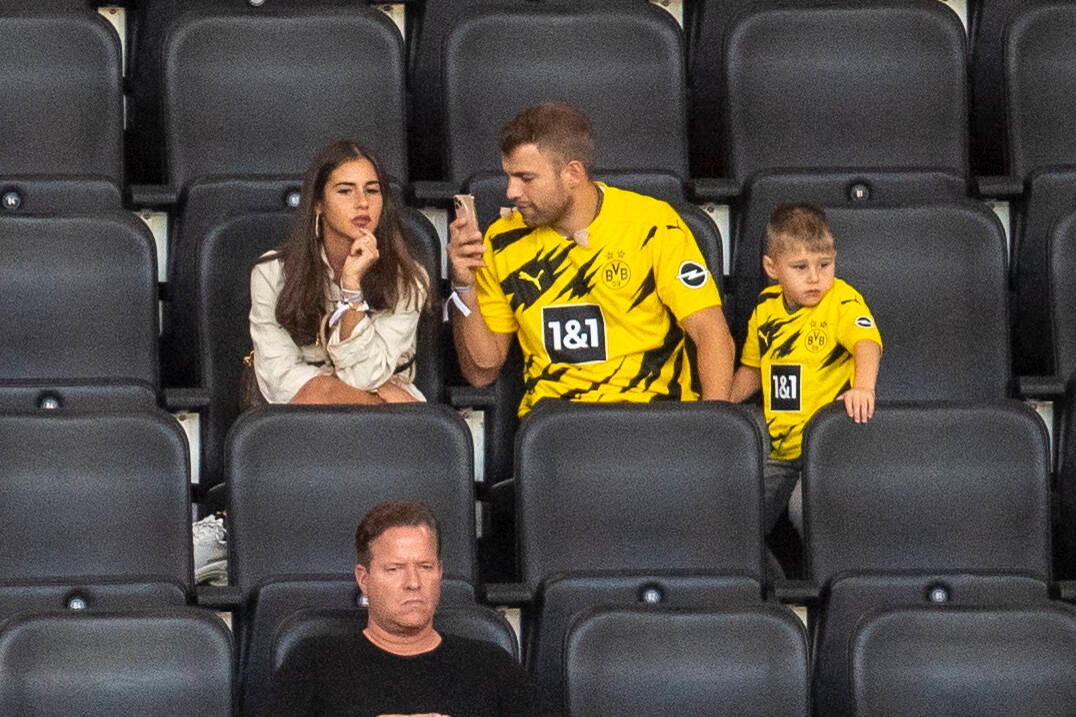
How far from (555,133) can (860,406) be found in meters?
0.53

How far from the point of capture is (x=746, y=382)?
2943 millimetres

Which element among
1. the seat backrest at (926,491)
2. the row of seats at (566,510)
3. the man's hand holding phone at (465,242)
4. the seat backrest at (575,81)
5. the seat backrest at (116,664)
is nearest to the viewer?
the seat backrest at (116,664)

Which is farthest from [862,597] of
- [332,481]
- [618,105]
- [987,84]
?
[987,84]

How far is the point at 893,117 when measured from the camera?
326 cm

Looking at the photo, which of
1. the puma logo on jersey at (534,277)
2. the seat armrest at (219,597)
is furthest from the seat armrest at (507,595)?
the puma logo on jersey at (534,277)

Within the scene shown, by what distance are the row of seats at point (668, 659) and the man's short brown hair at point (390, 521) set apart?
0.08 m

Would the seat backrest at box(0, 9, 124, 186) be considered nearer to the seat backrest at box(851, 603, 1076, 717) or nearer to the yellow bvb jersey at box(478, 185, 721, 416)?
the yellow bvb jersey at box(478, 185, 721, 416)

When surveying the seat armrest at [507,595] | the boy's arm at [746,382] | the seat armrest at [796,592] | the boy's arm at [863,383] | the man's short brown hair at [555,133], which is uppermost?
the man's short brown hair at [555,133]

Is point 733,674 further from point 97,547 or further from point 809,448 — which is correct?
point 97,547

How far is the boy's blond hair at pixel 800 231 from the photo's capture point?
9.26ft

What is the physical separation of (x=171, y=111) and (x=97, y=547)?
→ 0.82 m

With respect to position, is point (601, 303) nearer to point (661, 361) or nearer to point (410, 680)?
point (661, 361)

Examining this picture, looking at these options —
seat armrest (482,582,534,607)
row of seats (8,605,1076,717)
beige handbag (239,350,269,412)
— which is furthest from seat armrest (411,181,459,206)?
row of seats (8,605,1076,717)

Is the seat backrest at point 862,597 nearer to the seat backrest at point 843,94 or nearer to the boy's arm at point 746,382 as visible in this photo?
the boy's arm at point 746,382
